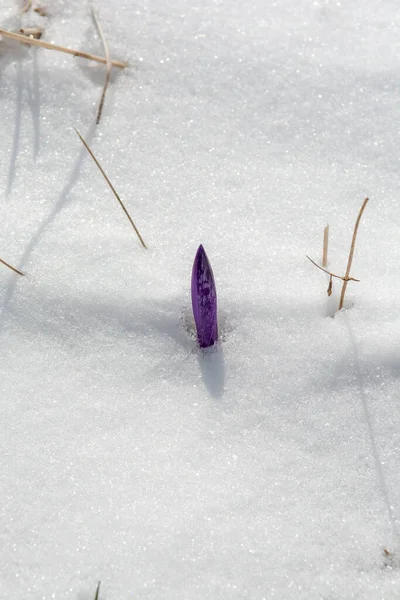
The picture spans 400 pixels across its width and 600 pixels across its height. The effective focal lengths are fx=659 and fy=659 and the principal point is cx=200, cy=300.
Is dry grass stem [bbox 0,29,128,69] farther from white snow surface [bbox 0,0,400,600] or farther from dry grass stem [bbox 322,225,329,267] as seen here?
dry grass stem [bbox 322,225,329,267]

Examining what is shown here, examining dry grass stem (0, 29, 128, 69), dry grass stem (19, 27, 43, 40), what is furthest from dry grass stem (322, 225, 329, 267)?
dry grass stem (19, 27, 43, 40)

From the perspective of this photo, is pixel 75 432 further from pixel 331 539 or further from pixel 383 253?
pixel 383 253

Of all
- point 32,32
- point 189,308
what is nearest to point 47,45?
point 32,32

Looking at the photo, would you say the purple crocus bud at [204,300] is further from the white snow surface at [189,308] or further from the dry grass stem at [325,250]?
the dry grass stem at [325,250]

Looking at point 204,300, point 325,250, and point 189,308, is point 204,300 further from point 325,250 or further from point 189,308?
point 325,250

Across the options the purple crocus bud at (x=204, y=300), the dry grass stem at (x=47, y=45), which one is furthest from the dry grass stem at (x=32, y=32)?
the purple crocus bud at (x=204, y=300)
